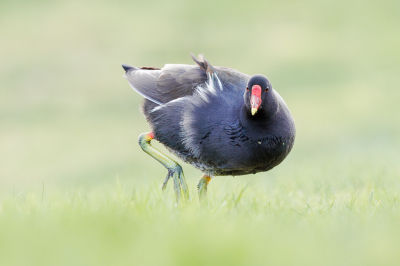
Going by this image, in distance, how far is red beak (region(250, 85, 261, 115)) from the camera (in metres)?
4.40

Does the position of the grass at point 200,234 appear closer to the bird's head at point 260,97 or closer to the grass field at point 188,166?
the grass field at point 188,166

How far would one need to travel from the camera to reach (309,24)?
Result: 18609 mm

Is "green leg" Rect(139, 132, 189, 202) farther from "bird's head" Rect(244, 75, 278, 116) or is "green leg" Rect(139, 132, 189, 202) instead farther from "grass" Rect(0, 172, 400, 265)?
"bird's head" Rect(244, 75, 278, 116)

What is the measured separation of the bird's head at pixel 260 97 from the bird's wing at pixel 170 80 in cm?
69

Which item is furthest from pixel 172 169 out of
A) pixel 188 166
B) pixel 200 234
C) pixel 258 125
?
pixel 188 166

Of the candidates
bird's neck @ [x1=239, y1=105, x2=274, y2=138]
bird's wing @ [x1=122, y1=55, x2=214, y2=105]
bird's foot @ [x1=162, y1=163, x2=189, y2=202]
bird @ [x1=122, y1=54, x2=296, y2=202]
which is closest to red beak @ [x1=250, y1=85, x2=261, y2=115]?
bird @ [x1=122, y1=54, x2=296, y2=202]

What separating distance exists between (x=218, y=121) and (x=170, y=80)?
97cm

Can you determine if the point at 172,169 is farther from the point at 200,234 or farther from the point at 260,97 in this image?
the point at 200,234

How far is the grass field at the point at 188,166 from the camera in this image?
2826 mm

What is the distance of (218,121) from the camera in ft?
15.7

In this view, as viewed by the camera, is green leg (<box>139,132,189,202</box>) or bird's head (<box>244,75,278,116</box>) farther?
green leg (<box>139,132,189,202</box>)

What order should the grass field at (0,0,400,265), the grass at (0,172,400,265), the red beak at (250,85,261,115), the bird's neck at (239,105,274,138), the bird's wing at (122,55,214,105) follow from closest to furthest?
the grass at (0,172,400,265)
the grass field at (0,0,400,265)
the red beak at (250,85,261,115)
the bird's neck at (239,105,274,138)
the bird's wing at (122,55,214,105)

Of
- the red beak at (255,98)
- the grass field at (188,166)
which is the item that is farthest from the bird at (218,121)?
the grass field at (188,166)

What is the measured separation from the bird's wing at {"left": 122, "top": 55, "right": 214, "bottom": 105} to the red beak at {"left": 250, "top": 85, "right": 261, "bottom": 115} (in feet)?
2.60
